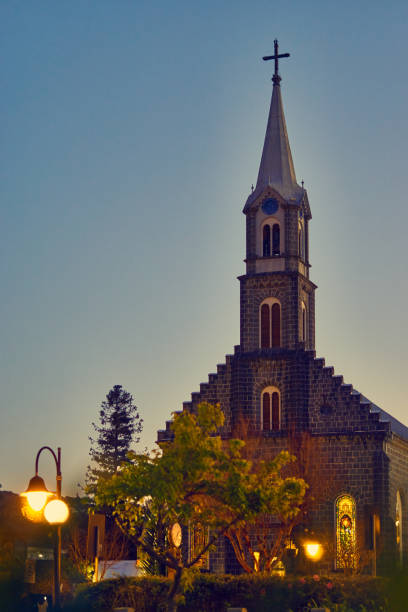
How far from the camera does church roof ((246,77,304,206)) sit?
62.2 meters

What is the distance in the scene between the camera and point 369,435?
5644 centimetres

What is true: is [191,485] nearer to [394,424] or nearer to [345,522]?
[345,522]

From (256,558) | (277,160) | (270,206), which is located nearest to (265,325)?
(270,206)

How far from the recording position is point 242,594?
103ft

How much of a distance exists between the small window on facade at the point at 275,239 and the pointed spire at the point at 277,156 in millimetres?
1983

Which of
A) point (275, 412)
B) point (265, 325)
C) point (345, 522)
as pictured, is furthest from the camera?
point (265, 325)

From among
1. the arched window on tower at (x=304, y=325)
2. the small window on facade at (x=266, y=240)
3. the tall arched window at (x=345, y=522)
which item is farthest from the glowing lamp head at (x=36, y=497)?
the small window on facade at (x=266, y=240)

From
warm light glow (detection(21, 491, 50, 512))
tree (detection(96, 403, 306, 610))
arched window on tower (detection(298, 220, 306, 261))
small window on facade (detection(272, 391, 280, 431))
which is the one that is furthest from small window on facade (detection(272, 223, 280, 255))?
warm light glow (detection(21, 491, 50, 512))

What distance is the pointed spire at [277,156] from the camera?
6228cm

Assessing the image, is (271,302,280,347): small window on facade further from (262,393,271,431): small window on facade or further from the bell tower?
(262,393,271,431): small window on facade

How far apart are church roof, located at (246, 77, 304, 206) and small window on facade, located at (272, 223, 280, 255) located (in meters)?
1.93

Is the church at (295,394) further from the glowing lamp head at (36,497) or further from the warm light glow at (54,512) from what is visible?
the glowing lamp head at (36,497)

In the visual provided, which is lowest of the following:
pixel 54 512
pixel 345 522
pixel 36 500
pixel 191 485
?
pixel 54 512

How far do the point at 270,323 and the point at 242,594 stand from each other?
30.3 meters
